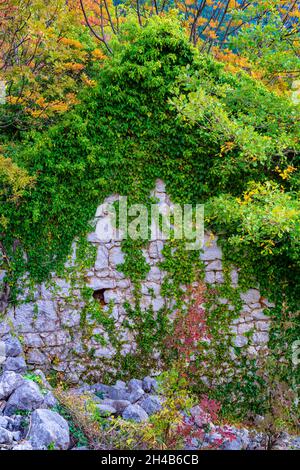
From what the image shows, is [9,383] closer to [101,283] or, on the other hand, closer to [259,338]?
[101,283]

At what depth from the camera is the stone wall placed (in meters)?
6.24

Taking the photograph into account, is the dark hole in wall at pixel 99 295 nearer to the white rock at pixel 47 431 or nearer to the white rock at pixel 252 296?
the white rock at pixel 252 296

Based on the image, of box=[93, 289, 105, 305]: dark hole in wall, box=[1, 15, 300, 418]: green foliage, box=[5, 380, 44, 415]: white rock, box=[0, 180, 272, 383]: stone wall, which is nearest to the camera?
box=[5, 380, 44, 415]: white rock

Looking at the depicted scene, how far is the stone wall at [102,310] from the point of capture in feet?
20.5

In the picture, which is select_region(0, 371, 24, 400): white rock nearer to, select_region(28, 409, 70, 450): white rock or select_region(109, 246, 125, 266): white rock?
select_region(28, 409, 70, 450): white rock

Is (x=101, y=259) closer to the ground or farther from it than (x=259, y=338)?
farther from it

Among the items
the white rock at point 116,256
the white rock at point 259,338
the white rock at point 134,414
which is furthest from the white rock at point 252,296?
the white rock at point 134,414

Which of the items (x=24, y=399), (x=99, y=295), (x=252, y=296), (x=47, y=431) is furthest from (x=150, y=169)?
(x=47, y=431)

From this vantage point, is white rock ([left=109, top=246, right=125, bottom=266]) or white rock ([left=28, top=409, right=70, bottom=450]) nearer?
white rock ([left=28, top=409, right=70, bottom=450])

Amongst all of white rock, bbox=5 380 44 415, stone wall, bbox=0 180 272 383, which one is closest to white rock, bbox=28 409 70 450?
white rock, bbox=5 380 44 415

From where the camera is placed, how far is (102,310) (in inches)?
249

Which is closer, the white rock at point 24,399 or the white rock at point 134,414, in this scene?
the white rock at point 24,399

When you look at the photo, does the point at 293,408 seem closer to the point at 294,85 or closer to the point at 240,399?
the point at 240,399
